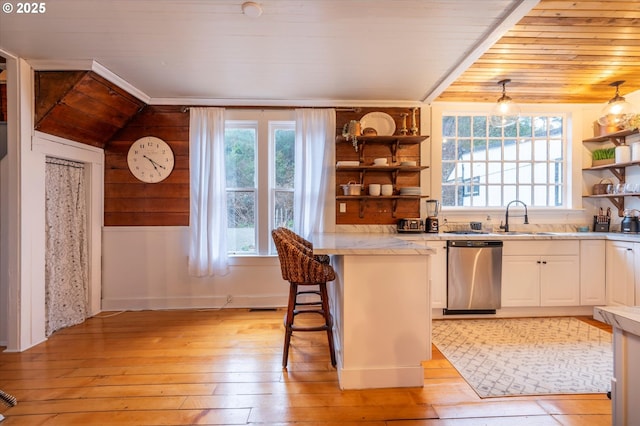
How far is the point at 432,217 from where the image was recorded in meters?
3.68

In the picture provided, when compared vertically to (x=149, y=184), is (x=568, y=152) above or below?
above

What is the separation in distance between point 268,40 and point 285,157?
1602mm

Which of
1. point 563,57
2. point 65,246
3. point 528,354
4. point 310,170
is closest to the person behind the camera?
point 528,354

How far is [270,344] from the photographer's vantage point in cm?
266

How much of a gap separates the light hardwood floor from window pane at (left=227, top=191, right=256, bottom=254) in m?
1.22

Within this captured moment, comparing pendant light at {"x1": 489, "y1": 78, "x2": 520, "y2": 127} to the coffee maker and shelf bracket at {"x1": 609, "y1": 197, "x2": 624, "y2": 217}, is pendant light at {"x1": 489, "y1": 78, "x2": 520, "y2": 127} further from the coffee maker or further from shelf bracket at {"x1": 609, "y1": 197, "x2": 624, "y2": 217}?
shelf bracket at {"x1": 609, "y1": 197, "x2": 624, "y2": 217}

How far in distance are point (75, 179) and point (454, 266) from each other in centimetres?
412

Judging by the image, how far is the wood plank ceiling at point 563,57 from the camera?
216 cm

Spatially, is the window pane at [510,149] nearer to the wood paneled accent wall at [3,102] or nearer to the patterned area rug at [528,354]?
the patterned area rug at [528,354]

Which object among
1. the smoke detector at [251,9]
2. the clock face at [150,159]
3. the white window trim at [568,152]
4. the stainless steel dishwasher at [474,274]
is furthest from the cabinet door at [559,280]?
the clock face at [150,159]

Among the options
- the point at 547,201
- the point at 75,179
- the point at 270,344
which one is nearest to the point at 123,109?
the point at 75,179

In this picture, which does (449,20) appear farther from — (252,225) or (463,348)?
(252,225)

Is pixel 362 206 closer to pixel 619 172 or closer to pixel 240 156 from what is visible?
pixel 240 156

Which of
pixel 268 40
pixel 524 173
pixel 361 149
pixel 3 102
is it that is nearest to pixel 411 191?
pixel 361 149
